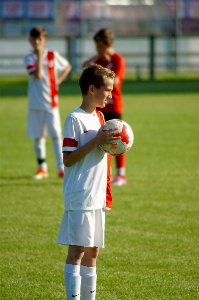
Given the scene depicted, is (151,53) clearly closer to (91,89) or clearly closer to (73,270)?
(91,89)

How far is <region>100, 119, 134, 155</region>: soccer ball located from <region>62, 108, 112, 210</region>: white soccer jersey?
73mm

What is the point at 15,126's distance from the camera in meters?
16.2

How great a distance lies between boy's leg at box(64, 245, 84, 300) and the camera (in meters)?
4.59

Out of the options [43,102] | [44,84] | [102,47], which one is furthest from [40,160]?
[102,47]

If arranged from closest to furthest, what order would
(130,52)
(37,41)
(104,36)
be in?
(104,36)
(37,41)
(130,52)

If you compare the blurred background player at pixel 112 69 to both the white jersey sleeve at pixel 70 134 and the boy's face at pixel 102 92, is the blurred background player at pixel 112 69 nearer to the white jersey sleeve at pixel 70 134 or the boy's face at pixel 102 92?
the boy's face at pixel 102 92

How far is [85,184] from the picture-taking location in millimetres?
4586

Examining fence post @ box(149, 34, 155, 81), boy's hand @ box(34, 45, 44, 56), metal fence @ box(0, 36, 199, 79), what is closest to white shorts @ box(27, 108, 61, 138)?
boy's hand @ box(34, 45, 44, 56)

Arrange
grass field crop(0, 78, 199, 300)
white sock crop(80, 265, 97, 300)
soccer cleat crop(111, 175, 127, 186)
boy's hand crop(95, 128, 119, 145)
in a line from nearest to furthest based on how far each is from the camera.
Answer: boy's hand crop(95, 128, 119, 145) < white sock crop(80, 265, 97, 300) < grass field crop(0, 78, 199, 300) < soccer cleat crop(111, 175, 127, 186)

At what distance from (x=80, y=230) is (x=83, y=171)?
0.41m

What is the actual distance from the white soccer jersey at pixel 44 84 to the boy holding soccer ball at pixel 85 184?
565 cm

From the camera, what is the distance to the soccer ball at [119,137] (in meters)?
4.65

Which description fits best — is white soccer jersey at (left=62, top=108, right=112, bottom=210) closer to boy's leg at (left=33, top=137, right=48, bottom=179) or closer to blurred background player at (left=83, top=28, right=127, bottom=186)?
blurred background player at (left=83, top=28, right=127, bottom=186)

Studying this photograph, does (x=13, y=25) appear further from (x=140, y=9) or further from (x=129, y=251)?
(x=129, y=251)
